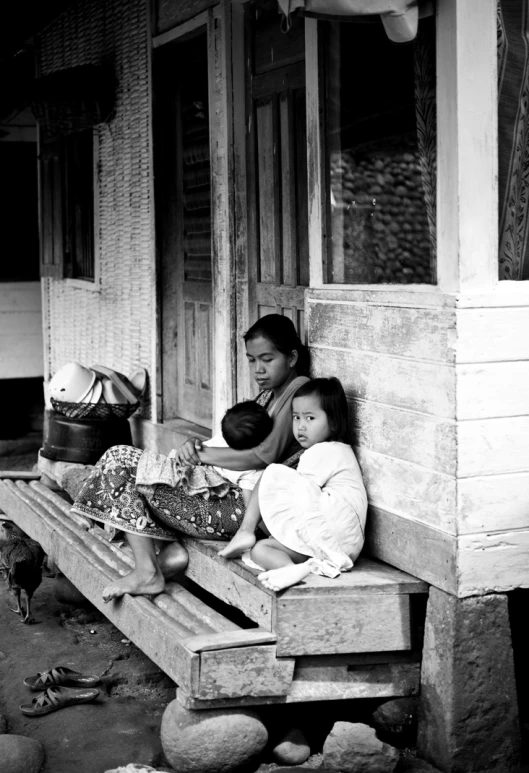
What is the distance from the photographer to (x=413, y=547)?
11.7ft

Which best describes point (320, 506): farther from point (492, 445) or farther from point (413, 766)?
point (413, 766)

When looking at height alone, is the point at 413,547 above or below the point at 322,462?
below

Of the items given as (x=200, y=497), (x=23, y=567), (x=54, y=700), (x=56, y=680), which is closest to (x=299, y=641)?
(x=200, y=497)

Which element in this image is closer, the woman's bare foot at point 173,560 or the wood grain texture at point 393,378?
the wood grain texture at point 393,378

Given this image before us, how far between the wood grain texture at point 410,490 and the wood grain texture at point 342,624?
32cm

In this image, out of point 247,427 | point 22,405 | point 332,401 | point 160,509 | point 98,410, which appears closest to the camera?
point 332,401

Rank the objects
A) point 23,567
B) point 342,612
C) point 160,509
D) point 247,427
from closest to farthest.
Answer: point 342,612 → point 247,427 → point 160,509 → point 23,567

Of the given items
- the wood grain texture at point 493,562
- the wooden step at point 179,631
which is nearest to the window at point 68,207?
the wooden step at point 179,631

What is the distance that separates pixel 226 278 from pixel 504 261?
2.26 m

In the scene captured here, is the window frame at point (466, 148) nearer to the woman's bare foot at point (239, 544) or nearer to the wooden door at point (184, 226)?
the woman's bare foot at point (239, 544)

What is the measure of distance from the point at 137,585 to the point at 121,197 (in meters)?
3.68

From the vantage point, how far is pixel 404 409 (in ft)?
11.8

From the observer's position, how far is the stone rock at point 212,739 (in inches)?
131

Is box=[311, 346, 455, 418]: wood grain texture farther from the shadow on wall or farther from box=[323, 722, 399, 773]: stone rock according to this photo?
the shadow on wall
